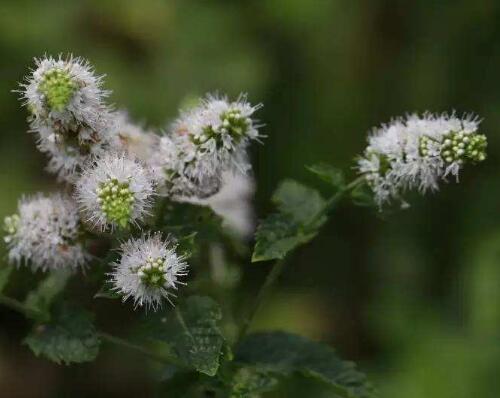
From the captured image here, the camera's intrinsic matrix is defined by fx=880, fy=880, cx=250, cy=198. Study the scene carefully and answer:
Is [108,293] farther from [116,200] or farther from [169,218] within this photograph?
[169,218]

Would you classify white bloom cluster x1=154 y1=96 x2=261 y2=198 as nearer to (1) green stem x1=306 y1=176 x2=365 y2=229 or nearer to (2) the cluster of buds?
(2) the cluster of buds

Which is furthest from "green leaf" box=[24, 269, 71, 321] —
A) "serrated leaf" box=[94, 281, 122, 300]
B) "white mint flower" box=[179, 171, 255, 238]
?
"white mint flower" box=[179, 171, 255, 238]

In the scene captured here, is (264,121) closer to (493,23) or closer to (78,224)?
(493,23)

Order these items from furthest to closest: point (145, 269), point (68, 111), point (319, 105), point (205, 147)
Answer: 1. point (319, 105)
2. point (205, 147)
3. point (68, 111)
4. point (145, 269)

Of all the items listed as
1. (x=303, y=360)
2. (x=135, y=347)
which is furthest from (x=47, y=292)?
(x=303, y=360)

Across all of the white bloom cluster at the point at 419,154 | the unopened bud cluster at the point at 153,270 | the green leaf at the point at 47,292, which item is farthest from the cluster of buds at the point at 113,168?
the white bloom cluster at the point at 419,154

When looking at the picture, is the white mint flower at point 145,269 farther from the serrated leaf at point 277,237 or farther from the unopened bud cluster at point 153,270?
the serrated leaf at point 277,237
